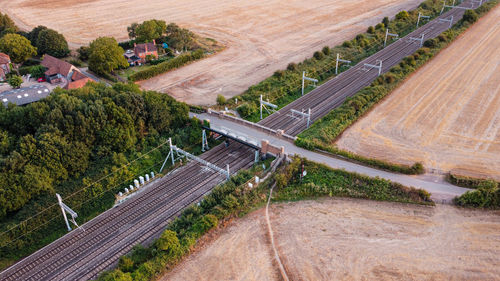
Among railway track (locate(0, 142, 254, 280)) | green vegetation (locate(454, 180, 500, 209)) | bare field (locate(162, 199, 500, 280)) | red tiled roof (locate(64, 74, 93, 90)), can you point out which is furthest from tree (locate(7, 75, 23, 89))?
green vegetation (locate(454, 180, 500, 209))

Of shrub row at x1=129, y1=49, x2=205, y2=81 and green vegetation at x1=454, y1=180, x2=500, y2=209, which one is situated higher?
shrub row at x1=129, y1=49, x2=205, y2=81

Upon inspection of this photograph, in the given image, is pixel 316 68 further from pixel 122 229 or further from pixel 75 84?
pixel 122 229

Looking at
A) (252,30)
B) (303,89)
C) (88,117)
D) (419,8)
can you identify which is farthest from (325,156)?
(419,8)

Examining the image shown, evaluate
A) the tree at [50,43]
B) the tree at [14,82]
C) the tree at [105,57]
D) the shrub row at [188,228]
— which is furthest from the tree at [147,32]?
the shrub row at [188,228]

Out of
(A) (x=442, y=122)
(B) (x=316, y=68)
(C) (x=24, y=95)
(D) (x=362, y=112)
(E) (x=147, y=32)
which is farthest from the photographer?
(E) (x=147, y=32)

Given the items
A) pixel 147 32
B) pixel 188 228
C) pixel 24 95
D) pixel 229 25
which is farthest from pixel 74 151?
pixel 229 25

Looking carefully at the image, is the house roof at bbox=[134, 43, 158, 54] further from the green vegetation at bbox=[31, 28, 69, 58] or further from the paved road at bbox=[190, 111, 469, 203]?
the paved road at bbox=[190, 111, 469, 203]

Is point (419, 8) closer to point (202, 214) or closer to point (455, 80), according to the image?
point (455, 80)
